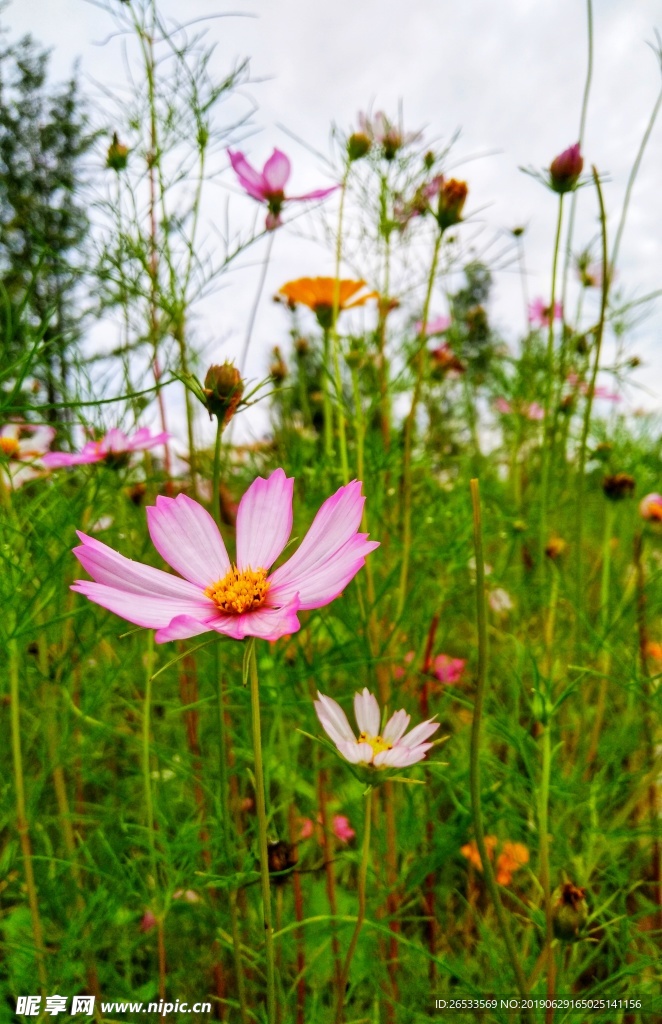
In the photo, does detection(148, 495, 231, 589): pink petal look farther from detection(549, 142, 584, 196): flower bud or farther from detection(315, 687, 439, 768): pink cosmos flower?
detection(549, 142, 584, 196): flower bud

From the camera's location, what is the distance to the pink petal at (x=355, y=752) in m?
0.32

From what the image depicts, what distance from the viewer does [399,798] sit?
2.57 ft

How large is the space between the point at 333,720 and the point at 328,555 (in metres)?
0.10

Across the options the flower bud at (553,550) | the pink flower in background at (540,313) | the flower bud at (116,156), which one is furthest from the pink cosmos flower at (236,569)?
the pink flower in background at (540,313)

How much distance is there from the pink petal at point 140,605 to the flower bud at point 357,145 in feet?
1.69

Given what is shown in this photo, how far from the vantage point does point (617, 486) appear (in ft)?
2.38

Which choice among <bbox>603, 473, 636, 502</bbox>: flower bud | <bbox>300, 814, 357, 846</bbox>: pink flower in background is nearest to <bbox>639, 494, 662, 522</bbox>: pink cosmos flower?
<bbox>603, 473, 636, 502</bbox>: flower bud

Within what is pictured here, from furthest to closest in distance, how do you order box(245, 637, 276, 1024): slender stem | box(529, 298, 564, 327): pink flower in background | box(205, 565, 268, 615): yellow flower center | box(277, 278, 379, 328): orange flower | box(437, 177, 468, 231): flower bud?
1. box(529, 298, 564, 327): pink flower in background
2. box(277, 278, 379, 328): orange flower
3. box(437, 177, 468, 231): flower bud
4. box(205, 565, 268, 615): yellow flower center
5. box(245, 637, 276, 1024): slender stem

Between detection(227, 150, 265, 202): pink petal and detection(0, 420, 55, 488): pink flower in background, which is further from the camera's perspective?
detection(0, 420, 55, 488): pink flower in background

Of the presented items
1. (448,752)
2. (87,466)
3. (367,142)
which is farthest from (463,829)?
(367,142)

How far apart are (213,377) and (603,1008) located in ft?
1.63

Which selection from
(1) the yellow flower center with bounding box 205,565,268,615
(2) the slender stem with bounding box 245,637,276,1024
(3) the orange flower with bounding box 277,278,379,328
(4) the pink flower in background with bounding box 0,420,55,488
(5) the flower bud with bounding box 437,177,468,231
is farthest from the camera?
(4) the pink flower in background with bounding box 0,420,55,488

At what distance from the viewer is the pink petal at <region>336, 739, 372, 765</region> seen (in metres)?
0.32

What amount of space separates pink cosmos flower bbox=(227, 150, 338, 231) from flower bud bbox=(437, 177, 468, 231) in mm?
139
